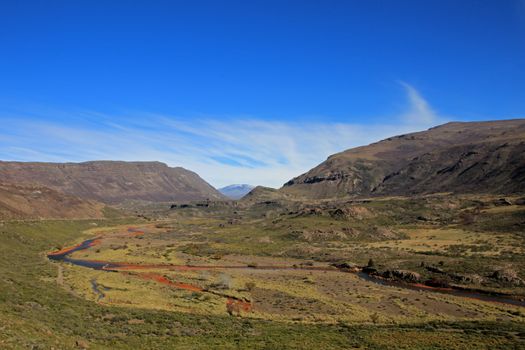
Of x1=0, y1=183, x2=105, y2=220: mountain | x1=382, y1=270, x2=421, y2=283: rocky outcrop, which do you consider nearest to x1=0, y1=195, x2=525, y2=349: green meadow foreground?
x1=382, y1=270, x2=421, y2=283: rocky outcrop

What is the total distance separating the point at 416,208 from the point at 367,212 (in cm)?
1917

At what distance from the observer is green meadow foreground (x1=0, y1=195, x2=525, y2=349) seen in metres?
31.4

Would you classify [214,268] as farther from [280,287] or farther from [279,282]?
[280,287]

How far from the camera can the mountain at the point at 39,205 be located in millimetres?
111375

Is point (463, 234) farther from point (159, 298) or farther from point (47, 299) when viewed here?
point (47, 299)

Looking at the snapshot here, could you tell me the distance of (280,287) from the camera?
180ft

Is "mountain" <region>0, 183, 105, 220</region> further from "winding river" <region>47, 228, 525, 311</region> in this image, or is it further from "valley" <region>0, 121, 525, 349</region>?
"winding river" <region>47, 228, 525, 311</region>

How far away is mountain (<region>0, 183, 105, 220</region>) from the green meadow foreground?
30.6 feet

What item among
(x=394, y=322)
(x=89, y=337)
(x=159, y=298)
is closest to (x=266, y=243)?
(x=159, y=298)

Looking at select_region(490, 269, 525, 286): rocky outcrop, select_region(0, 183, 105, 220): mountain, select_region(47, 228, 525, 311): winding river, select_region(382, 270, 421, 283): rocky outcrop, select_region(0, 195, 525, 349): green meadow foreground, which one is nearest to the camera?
select_region(0, 195, 525, 349): green meadow foreground

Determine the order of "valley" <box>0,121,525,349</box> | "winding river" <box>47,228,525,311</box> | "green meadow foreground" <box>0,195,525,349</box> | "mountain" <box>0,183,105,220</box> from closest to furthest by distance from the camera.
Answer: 1. "green meadow foreground" <box>0,195,525,349</box>
2. "valley" <box>0,121,525,349</box>
3. "winding river" <box>47,228,525,311</box>
4. "mountain" <box>0,183,105,220</box>

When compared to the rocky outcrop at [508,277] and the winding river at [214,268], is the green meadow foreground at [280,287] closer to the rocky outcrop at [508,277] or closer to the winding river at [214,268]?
the rocky outcrop at [508,277]

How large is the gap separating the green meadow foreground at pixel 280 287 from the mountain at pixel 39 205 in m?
9.34

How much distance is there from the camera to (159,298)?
45.9 metres
